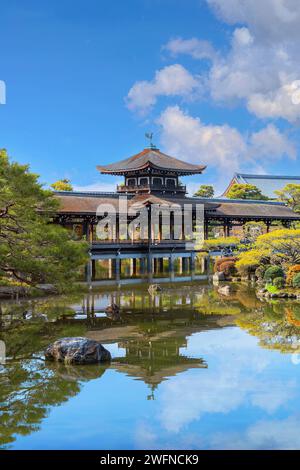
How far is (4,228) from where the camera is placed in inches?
657

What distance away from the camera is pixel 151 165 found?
38.2m

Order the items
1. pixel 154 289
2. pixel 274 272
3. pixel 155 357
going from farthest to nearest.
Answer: pixel 154 289 → pixel 274 272 → pixel 155 357

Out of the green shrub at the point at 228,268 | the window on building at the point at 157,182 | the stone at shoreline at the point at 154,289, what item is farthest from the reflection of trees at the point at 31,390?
the window on building at the point at 157,182

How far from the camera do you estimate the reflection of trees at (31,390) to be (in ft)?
33.2

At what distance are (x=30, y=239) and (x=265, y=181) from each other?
2215 inches

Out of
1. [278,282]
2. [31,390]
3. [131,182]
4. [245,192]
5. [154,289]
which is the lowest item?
[31,390]

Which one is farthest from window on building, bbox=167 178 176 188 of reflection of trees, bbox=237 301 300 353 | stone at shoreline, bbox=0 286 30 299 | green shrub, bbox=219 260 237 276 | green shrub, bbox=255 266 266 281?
stone at shoreline, bbox=0 286 30 299

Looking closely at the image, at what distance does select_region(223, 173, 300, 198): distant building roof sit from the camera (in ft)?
219

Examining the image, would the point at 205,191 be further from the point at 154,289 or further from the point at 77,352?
the point at 77,352

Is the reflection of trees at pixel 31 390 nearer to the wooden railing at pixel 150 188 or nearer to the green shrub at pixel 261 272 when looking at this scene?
the green shrub at pixel 261 272

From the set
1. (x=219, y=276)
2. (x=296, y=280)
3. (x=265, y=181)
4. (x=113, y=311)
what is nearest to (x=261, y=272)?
(x=219, y=276)

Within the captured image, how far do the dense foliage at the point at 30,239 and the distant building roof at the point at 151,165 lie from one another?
2216 cm

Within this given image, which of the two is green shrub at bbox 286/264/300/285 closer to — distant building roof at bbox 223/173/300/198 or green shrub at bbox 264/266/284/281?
green shrub at bbox 264/266/284/281

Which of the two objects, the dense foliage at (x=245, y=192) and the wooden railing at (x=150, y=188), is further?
the dense foliage at (x=245, y=192)
